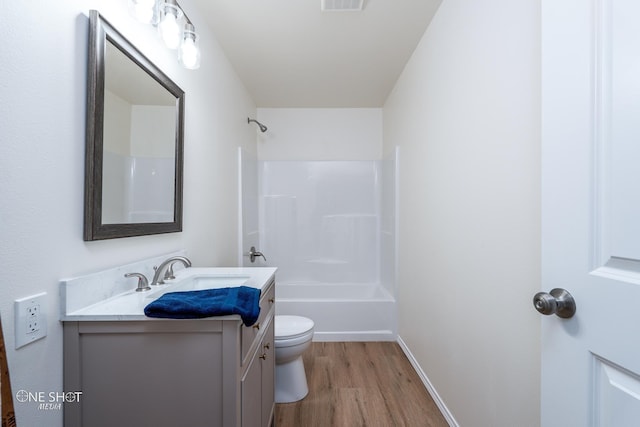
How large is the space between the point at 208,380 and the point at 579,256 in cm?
104

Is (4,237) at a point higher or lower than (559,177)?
lower

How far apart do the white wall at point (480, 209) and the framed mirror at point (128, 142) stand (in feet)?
4.88

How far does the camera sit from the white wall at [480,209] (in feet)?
3.46

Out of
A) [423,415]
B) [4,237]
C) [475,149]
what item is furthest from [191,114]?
[423,415]

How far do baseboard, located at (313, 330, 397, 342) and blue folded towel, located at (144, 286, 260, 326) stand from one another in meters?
2.05

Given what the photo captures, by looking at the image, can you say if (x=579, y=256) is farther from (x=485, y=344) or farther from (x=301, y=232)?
(x=301, y=232)

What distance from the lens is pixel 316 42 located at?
214cm

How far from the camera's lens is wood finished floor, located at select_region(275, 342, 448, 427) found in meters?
1.72

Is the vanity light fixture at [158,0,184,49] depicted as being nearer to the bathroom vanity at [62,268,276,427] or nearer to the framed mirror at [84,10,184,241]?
the framed mirror at [84,10,184,241]

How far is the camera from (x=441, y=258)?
70.7 inches

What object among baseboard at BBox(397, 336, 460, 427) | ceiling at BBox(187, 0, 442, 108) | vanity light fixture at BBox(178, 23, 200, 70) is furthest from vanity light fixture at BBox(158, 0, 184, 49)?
baseboard at BBox(397, 336, 460, 427)

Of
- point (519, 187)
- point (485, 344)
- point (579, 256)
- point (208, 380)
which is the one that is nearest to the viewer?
point (579, 256)

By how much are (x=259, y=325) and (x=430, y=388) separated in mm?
1396

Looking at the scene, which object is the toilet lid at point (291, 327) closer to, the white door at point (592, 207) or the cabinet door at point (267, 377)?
the cabinet door at point (267, 377)
